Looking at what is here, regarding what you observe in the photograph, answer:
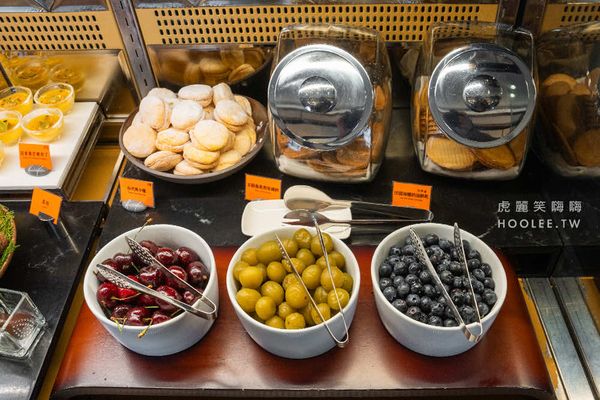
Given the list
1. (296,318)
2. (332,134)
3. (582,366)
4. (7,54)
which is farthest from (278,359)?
(7,54)

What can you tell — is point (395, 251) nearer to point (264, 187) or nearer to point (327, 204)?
point (327, 204)

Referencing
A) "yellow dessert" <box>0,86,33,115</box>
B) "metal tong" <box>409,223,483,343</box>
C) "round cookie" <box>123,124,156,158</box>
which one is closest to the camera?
"metal tong" <box>409,223,483,343</box>

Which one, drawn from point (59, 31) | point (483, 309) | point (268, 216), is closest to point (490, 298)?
point (483, 309)

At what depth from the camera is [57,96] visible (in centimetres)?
170

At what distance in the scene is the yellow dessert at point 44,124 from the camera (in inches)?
61.7

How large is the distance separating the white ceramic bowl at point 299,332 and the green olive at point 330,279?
3 cm

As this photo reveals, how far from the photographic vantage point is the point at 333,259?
106 centimetres

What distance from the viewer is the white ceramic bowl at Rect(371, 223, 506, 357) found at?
97cm

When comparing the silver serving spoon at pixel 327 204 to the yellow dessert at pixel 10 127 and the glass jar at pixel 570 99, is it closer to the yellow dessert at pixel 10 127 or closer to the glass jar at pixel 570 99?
the glass jar at pixel 570 99

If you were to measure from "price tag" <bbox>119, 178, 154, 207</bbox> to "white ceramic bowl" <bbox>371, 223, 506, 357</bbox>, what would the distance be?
2.19 feet

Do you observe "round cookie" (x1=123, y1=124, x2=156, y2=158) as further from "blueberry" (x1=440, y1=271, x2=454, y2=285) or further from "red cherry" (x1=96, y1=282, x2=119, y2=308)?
"blueberry" (x1=440, y1=271, x2=454, y2=285)

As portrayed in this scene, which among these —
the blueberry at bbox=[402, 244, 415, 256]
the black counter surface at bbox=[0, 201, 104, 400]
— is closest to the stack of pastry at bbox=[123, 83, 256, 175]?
the black counter surface at bbox=[0, 201, 104, 400]

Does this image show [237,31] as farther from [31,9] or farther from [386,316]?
[386,316]

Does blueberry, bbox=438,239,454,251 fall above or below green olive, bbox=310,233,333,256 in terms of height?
below
